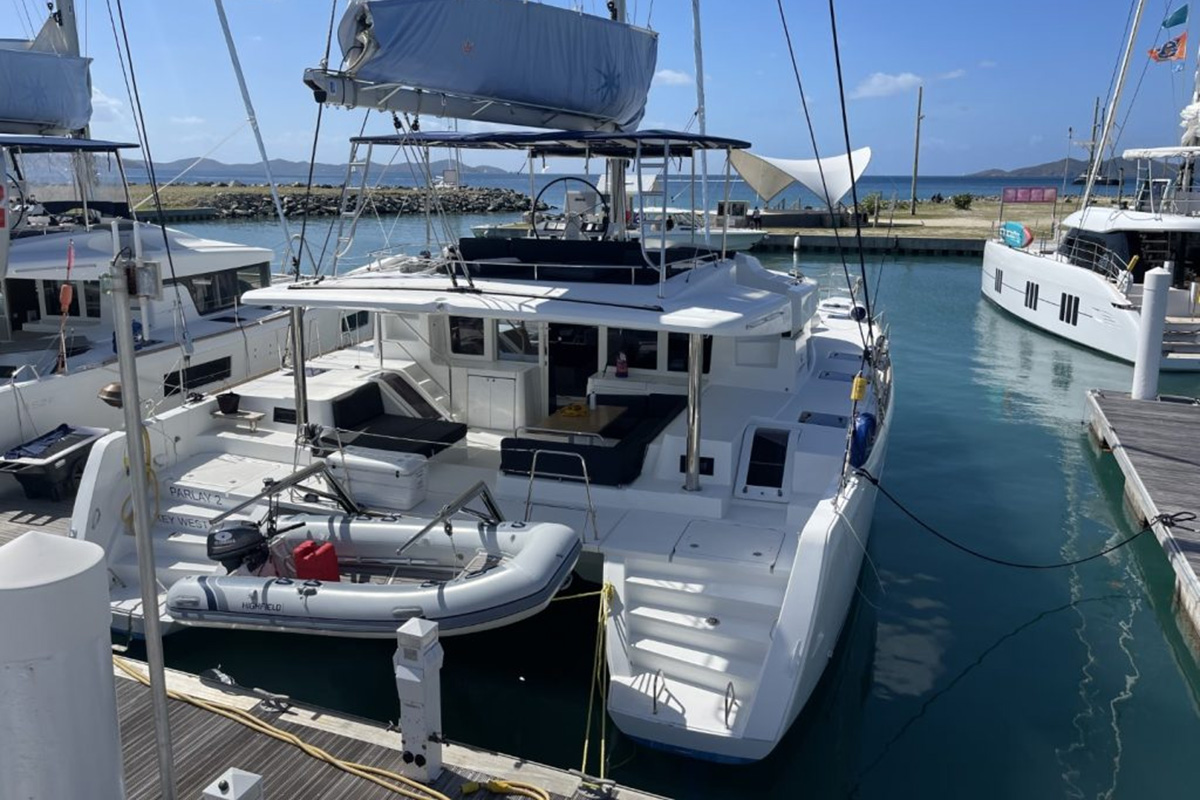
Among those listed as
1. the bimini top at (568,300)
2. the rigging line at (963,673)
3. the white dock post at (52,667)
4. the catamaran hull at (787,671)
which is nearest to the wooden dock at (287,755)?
the catamaran hull at (787,671)

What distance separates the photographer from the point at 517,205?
282 ft

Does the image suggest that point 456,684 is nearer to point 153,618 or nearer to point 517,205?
point 153,618

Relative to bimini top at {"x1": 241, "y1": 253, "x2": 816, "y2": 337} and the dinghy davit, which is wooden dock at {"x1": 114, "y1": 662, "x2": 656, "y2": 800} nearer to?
the dinghy davit

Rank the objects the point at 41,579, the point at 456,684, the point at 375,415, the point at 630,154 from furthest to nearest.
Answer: the point at 630,154 < the point at 375,415 < the point at 456,684 < the point at 41,579

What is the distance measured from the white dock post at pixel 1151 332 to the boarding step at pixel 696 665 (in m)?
11.1

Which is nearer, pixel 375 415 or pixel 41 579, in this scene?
pixel 41 579

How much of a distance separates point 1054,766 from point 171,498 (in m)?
7.82

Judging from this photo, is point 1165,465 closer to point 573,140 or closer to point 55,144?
point 573,140

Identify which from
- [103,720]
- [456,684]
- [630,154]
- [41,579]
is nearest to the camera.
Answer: [41,579]

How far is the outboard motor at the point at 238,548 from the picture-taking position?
744 cm

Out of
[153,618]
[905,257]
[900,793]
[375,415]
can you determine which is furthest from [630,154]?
[905,257]

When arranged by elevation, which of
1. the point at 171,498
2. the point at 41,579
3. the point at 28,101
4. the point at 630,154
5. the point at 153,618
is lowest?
the point at 171,498

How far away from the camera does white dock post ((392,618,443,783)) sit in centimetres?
540

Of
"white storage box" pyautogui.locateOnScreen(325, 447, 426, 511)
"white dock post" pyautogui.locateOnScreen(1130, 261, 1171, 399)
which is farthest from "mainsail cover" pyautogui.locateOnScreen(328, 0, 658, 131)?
"white dock post" pyautogui.locateOnScreen(1130, 261, 1171, 399)
